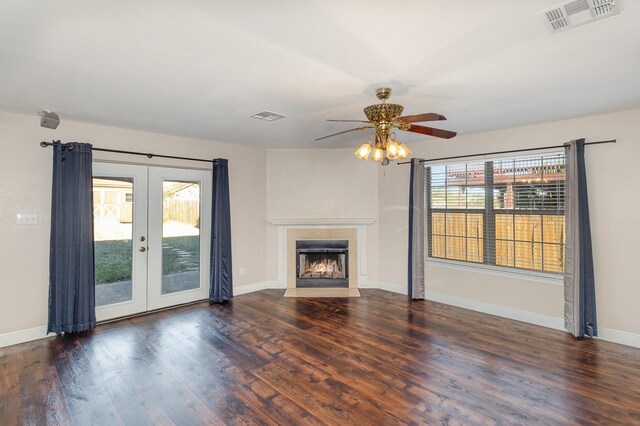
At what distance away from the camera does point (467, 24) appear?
1903 millimetres

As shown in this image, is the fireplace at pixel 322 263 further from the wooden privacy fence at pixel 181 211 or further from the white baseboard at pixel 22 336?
the white baseboard at pixel 22 336

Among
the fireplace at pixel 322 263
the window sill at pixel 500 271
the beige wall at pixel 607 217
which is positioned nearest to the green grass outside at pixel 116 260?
the fireplace at pixel 322 263

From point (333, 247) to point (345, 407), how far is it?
141 inches

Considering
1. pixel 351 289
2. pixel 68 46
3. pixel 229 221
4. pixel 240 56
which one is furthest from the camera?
pixel 351 289

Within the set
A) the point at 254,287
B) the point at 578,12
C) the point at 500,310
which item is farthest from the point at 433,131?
the point at 254,287

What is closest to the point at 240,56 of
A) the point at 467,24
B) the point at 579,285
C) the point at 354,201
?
the point at 467,24

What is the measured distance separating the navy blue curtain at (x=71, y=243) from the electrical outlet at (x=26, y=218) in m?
0.20

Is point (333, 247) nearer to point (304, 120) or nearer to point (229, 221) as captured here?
point (229, 221)

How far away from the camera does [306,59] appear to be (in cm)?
233

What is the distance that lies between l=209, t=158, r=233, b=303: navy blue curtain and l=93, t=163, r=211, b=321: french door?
197 millimetres

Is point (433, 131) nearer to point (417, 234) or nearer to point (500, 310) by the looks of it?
point (417, 234)

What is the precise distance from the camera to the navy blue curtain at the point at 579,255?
3.70m

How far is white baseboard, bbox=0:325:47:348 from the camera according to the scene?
3.54 metres

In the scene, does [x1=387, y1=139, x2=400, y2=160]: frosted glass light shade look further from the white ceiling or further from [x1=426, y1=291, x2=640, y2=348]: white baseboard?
[x1=426, y1=291, x2=640, y2=348]: white baseboard
